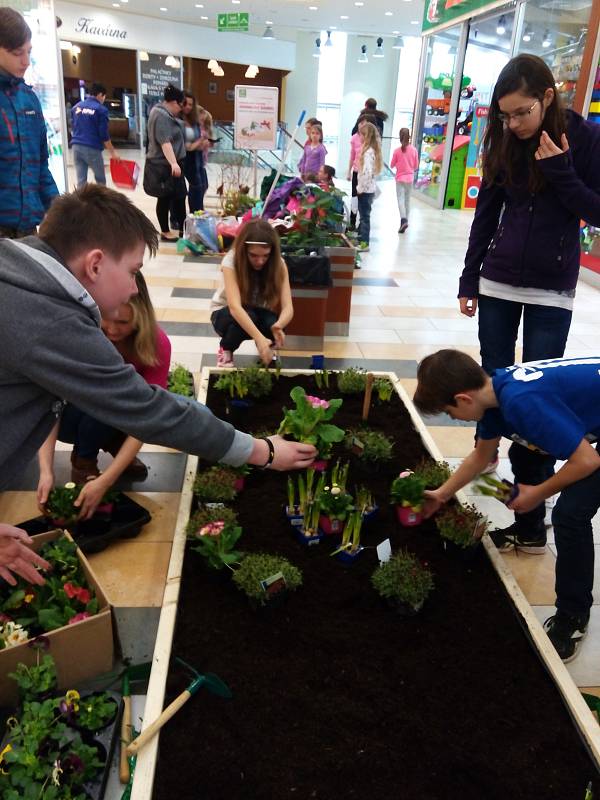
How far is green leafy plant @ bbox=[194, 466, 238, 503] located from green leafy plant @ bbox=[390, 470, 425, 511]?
22.0 inches

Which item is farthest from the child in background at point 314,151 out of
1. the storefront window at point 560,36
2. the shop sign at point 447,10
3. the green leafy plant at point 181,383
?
the green leafy plant at point 181,383

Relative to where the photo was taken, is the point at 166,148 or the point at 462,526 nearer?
the point at 462,526

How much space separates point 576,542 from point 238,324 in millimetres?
2305

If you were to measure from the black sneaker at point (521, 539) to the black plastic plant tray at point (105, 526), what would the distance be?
133 centimetres

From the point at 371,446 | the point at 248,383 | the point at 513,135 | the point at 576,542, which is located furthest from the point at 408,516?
the point at 513,135

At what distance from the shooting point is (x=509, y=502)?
1837 mm

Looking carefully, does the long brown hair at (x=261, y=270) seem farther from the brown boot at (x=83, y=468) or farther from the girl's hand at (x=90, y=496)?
the girl's hand at (x=90, y=496)

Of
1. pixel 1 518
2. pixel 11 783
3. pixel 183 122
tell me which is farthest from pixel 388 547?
pixel 183 122

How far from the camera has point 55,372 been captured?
115cm

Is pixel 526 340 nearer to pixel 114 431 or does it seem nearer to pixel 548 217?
pixel 548 217

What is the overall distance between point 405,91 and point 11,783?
71.3 feet

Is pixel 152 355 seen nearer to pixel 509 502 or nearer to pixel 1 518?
pixel 1 518

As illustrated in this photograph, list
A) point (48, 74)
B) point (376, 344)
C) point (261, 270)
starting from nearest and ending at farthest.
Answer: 1. point (261, 270)
2. point (376, 344)
3. point (48, 74)

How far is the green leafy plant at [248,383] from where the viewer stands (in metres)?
3.06
